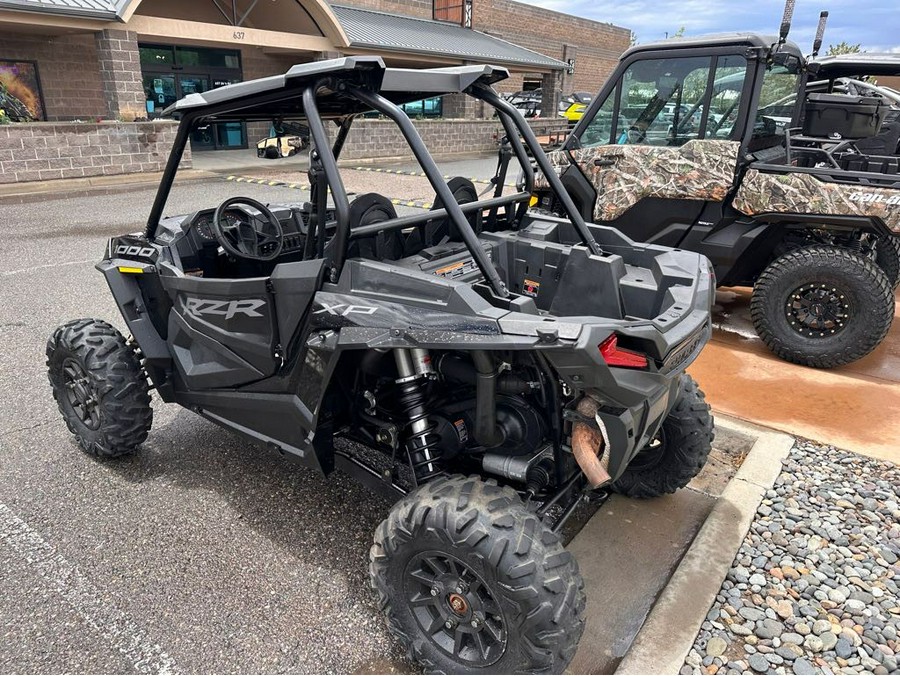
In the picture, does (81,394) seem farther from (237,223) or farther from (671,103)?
(671,103)

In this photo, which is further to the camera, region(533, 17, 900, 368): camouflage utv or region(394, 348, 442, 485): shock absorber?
region(533, 17, 900, 368): camouflage utv

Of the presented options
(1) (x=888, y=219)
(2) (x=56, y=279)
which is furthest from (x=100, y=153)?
(1) (x=888, y=219)

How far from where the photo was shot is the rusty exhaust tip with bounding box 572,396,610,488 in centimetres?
216

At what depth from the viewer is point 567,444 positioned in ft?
8.20

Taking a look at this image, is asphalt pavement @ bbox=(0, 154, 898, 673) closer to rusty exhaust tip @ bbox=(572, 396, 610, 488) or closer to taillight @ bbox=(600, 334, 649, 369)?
rusty exhaust tip @ bbox=(572, 396, 610, 488)

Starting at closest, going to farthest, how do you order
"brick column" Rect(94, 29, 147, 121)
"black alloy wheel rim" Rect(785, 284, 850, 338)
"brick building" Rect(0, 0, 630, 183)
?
1. "black alloy wheel rim" Rect(785, 284, 850, 338)
2. "brick building" Rect(0, 0, 630, 183)
3. "brick column" Rect(94, 29, 147, 121)

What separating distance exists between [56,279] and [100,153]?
26.4 feet

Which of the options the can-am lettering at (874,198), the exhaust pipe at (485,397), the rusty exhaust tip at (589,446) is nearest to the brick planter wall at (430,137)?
the can-am lettering at (874,198)

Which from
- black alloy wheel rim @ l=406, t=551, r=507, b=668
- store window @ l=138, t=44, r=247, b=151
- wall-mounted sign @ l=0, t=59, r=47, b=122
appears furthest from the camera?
store window @ l=138, t=44, r=247, b=151

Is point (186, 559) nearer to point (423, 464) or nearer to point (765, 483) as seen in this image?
point (423, 464)

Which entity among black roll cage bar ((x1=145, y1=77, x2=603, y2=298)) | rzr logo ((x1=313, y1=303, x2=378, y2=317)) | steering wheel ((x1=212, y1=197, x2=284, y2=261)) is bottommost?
rzr logo ((x1=313, y1=303, x2=378, y2=317))

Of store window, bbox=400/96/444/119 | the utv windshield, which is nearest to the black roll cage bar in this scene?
the utv windshield

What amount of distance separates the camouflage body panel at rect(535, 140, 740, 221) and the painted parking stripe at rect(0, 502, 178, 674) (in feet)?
→ 14.7

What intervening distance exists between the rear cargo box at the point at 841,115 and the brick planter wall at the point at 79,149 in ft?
41.8
